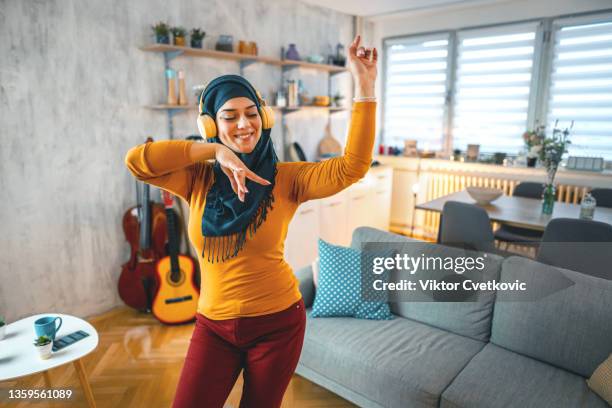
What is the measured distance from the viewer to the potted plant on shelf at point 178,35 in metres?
3.02

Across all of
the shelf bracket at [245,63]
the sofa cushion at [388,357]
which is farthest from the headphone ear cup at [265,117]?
the shelf bracket at [245,63]

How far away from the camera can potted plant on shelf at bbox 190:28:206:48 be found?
10.4 ft

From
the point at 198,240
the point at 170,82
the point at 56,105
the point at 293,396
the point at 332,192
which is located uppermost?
the point at 170,82

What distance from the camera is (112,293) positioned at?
318 cm

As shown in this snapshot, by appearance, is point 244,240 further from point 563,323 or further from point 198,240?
point 563,323

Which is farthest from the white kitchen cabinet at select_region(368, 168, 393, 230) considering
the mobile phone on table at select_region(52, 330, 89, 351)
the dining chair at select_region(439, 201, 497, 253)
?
Result: the mobile phone on table at select_region(52, 330, 89, 351)

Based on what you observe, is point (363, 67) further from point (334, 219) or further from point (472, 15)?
point (472, 15)

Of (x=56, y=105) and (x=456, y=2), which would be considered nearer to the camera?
(x=56, y=105)

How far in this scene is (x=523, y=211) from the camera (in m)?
3.21

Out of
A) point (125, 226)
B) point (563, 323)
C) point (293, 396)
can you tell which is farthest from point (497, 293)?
point (125, 226)

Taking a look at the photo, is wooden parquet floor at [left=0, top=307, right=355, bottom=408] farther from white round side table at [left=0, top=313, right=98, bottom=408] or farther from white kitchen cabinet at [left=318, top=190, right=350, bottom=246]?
white kitchen cabinet at [left=318, top=190, right=350, bottom=246]

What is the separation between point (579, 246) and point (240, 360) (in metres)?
2.14

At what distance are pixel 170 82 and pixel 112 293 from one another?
1612mm

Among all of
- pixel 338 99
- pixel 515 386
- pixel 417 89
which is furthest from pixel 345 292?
pixel 417 89
